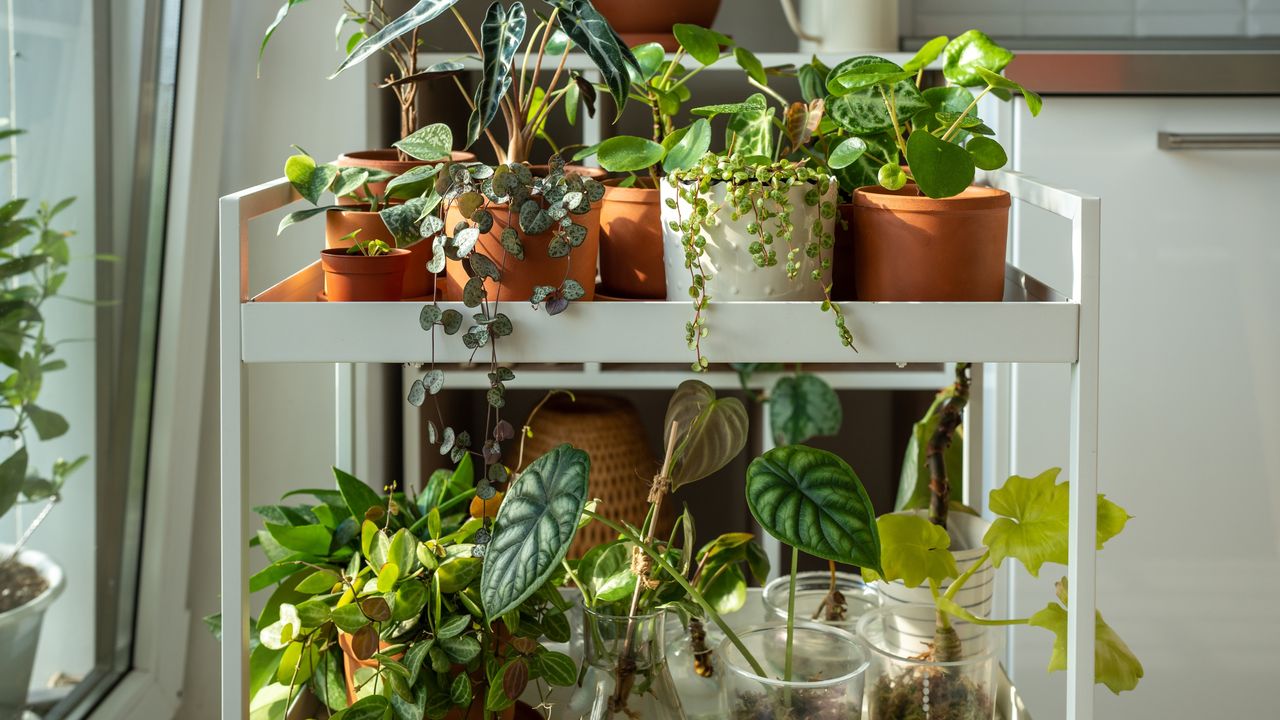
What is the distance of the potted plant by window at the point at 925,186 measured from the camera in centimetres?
82

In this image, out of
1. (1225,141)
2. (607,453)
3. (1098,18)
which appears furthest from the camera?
(1098,18)

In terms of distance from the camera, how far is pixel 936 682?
91cm

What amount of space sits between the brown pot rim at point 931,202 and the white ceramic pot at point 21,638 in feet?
3.15

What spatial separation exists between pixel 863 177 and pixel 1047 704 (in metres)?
1.11

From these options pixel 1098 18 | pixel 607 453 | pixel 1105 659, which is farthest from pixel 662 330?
pixel 1098 18

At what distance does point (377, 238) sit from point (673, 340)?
10.7 inches

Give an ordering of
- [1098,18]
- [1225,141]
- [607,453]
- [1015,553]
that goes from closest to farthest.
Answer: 1. [1015,553]
2. [1225,141]
3. [607,453]
4. [1098,18]

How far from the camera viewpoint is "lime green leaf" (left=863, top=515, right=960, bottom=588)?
0.93m

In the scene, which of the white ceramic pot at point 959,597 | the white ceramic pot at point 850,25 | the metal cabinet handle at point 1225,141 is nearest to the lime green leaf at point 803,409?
the white ceramic pot at point 850,25

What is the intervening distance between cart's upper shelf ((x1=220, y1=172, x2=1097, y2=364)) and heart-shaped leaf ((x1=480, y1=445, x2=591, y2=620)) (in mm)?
83

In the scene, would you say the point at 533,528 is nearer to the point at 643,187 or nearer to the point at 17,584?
the point at 643,187

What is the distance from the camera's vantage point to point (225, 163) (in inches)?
63.7

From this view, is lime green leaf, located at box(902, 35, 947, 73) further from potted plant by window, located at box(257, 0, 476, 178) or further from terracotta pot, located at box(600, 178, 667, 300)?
potted plant by window, located at box(257, 0, 476, 178)

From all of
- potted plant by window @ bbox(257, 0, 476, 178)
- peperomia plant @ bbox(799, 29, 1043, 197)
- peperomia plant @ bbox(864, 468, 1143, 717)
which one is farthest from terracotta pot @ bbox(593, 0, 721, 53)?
peperomia plant @ bbox(864, 468, 1143, 717)
